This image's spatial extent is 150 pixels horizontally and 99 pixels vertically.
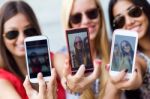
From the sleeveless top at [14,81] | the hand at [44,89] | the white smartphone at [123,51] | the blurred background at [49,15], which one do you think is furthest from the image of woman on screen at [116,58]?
the blurred background at [49,15]

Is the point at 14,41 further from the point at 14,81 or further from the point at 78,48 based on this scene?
the point at 78,48

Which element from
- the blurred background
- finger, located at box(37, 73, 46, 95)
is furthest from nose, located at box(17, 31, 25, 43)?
the blurred background

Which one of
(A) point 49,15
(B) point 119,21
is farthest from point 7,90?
(A) point 49,15

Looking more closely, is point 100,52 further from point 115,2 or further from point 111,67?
point 111,67

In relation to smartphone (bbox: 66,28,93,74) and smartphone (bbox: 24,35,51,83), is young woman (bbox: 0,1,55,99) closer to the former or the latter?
smartphone (bbox: 24,35,51,83)

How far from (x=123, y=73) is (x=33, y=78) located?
0.37 m

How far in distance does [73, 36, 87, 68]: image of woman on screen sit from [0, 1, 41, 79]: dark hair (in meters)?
0.40

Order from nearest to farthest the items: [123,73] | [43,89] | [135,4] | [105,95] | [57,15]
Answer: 1. [43,89]
2. [123,73]
3. [105,95]
4. [135,4]
5. [57,15]

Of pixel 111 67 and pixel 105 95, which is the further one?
pixel 105 95

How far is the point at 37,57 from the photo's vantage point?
5.40 ft

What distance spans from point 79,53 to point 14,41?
1.32ft

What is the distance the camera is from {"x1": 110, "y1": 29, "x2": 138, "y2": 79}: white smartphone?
5.28 feet

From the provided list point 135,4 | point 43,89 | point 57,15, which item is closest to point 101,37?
point 135,4

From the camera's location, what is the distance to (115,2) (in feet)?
6.62
